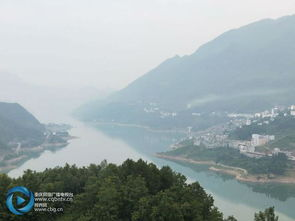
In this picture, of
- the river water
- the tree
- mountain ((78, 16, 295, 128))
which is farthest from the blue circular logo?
mountain ((78, 16, 295, 128))

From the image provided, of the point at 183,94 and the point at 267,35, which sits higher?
the point at 267,35

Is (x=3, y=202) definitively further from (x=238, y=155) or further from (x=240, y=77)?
(x=240, y=77)

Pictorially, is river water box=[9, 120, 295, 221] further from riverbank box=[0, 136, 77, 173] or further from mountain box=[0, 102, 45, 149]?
mountain box=[0, 102, 45, 149]

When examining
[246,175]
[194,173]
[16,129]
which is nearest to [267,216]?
[246,175]

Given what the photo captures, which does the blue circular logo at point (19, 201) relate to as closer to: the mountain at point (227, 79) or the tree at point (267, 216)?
the tree at point (267, 216)

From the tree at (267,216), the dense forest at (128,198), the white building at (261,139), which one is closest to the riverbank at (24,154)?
the white building at (261,139)

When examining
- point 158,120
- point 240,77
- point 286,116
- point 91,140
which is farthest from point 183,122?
point 240,77
